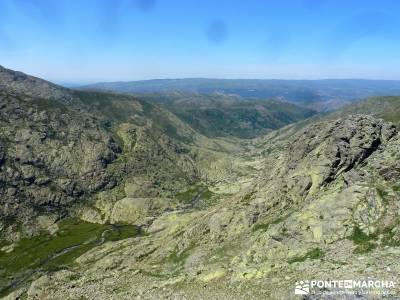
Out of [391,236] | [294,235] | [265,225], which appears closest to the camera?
[391,236]

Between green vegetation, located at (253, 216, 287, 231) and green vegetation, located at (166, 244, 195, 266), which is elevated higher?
green vegetation, located at (253, 216, 287, 231)

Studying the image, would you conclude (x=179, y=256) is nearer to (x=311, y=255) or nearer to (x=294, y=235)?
(x=294, y=235)

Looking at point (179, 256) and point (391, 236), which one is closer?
point (391, 236)

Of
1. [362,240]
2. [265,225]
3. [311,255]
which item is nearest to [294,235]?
[311,255]

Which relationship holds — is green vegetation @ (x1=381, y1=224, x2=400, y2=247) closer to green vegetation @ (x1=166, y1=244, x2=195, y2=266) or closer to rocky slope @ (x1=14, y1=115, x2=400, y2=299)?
rocky slope @ (x1=14, y1=115, x2=400, y2=299)

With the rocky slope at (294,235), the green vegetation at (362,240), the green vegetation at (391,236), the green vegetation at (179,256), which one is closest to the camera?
the rocky slope at (294,235)

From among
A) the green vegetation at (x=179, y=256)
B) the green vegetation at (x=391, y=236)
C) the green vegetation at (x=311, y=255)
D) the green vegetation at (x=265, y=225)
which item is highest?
the green vegetation at (x=391, y=236)

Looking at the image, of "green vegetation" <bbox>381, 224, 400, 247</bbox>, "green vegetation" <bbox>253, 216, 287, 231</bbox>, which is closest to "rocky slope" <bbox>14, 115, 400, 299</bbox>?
"green vegetation" <bbox>381, 224, 400, 247</bbox>

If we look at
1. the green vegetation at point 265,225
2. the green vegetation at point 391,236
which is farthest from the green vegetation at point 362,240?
the green vegetation at point 265,225

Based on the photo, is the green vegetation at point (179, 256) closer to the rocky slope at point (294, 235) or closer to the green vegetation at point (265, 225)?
the rocky slope at point (294, 235)
